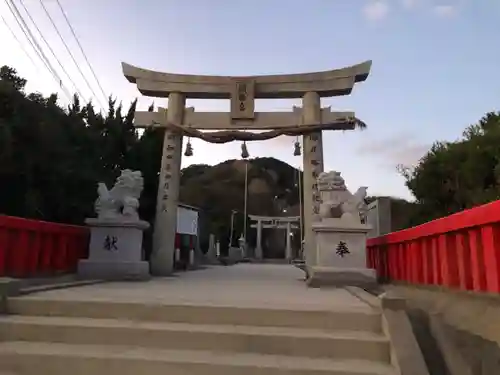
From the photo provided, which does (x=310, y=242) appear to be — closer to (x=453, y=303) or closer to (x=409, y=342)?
(x=453, y=303)

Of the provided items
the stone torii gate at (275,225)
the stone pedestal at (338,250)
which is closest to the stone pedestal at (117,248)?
the stone pedestal at (338,250)

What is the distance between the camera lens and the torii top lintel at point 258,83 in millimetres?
9430

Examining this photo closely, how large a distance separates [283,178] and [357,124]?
41037 mm


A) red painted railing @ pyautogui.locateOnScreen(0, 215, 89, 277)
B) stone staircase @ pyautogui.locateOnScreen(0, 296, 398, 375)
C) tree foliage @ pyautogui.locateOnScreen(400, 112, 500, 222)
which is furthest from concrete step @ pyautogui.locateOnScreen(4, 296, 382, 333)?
tree foliage @ pyautogui.locateOnScreen(400, 112, 500, 222)

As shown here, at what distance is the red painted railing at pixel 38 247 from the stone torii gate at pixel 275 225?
29414mm

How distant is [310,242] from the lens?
29.3 ft

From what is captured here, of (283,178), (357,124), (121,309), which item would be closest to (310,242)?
(357,124)

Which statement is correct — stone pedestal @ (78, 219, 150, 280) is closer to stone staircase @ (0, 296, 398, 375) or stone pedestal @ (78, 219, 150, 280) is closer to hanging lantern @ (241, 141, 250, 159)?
stone staircase @ (0, 296, 398, 375)

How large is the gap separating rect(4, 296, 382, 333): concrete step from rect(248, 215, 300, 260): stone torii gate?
32472 mm

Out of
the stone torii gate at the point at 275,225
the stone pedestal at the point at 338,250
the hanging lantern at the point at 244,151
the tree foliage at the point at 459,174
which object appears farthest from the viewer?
the stone torii gate at the point at 275,225

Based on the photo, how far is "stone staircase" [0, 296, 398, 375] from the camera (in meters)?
3.03

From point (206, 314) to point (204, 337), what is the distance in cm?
35

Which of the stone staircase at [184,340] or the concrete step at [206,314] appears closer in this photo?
the stone staircase at [184,340]

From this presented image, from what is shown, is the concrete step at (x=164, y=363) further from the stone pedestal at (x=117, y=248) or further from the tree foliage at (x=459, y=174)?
the tree foliage at (x=459, y=174)
